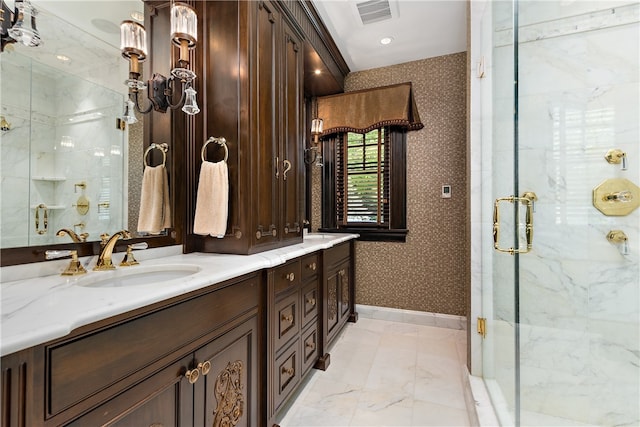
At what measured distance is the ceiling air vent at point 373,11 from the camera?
2.17 meters

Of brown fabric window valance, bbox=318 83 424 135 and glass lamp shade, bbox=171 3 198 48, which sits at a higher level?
brown fabric window valance, bbox=318 83 424 135

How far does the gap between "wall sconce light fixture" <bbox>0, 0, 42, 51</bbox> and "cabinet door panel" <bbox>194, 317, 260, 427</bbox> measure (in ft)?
3.81

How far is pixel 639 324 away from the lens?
1.43 metres

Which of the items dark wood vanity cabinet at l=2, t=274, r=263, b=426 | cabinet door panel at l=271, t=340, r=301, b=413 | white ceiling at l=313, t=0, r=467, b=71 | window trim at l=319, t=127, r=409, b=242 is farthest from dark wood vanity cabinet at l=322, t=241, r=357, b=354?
white ceiling at l=313, t=0, r=467, b=71

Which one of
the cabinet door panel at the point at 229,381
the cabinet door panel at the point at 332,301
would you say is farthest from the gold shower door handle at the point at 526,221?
the cabinet door panel at the point at 229,381

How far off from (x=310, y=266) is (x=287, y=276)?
34cm

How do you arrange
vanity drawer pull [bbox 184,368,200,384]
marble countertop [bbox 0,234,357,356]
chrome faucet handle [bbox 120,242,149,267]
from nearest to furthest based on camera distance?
marble countertop [bbox 0,234,357,356] < vanity drawer pull [bbox 184,368,200,384] < chrome faucet handle [bbox 120,242,149,267]

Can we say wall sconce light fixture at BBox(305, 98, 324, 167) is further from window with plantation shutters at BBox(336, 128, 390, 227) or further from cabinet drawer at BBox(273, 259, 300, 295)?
cabinet drawer at BBox(273, 259, 300, 295)

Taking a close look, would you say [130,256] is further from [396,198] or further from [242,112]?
[396,198]

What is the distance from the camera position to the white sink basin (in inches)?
40.1

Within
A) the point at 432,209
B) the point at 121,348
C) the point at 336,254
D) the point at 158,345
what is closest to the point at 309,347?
the point at 336,254

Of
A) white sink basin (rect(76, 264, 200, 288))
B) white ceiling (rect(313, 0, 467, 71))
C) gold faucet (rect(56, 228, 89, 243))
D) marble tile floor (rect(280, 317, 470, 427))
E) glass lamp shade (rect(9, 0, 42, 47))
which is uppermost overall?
white ceiling (rect(313, 0, 467, 71))

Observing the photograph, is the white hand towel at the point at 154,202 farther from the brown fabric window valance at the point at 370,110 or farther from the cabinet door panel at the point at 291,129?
the brown fabric window valance at the point at 370,110

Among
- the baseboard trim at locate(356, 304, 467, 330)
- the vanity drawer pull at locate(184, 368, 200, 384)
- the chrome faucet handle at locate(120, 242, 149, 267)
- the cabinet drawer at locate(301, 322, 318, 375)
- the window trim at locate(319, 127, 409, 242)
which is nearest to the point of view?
the vanity drawer pull at locate(184, 368, 200, 384)
